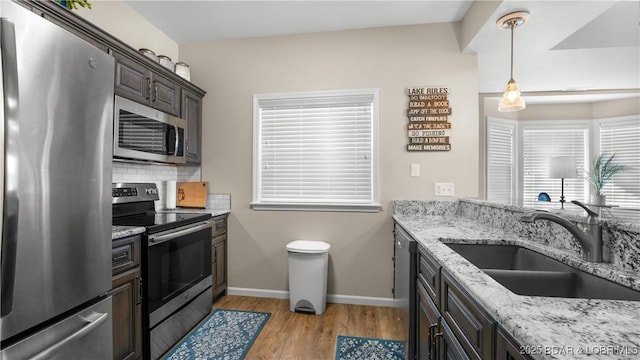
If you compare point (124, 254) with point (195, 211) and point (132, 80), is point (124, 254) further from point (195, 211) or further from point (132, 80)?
point (132, 80)

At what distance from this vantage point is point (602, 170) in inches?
155

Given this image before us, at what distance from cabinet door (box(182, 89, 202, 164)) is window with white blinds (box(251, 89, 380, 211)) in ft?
1.95

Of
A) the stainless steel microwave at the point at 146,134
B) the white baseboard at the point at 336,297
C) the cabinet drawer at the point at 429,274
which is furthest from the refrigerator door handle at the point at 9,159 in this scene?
the white baseboard at the point at 336,297

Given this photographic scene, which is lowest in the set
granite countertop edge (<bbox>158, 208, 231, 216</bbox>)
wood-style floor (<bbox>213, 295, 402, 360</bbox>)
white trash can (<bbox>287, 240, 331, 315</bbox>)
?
wood-style floor (<bbox>213, 295, 402, 360</bbox>)

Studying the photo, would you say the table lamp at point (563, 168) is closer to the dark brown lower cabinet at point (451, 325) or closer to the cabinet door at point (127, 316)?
the dark brown lower cabinet at point (451, 325)

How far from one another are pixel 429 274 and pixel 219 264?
2070 mm

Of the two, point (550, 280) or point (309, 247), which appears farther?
point (309, 247)

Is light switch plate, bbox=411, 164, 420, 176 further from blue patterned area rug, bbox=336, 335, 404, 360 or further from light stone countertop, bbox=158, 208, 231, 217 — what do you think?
light stone countertop, bbox=158, 208, 231, 217

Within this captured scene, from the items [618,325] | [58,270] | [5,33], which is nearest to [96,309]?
[58,270]

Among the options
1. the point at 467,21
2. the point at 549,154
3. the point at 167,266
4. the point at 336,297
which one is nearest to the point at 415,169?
the point at 467,21

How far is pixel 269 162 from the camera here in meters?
2.86

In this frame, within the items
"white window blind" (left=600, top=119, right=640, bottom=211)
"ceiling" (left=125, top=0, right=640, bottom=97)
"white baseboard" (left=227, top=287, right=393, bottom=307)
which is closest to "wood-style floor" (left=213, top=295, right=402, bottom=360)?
"white baseboard" (left=227, top=287, right=393, bottom=307)

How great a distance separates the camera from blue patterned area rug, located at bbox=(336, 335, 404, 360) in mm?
1848

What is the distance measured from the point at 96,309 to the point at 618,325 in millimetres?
1823
